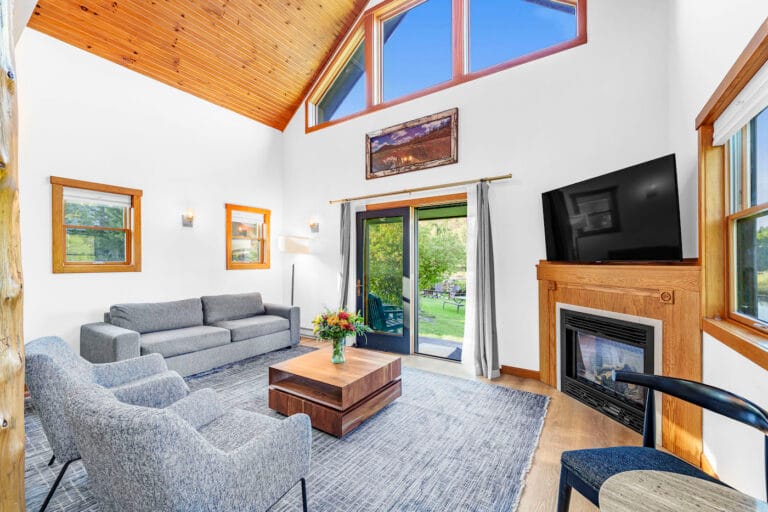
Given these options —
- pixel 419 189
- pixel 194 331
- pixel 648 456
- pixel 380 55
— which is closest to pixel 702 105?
pixel 648 456

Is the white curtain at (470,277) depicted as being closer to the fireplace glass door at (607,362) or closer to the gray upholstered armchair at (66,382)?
the fireplace glass door at (607,362)

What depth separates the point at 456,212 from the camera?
4344 millimetres

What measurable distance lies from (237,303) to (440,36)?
4.74 m

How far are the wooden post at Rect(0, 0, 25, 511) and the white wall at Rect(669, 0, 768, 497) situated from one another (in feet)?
8.72

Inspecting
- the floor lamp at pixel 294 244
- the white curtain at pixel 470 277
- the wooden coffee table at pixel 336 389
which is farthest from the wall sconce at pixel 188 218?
the white curtain at pixel 470 277

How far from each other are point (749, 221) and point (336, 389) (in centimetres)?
286

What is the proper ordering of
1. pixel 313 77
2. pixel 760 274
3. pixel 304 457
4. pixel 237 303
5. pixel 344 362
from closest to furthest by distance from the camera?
1. pixel 304 457
2. pixel 760 274
3. pixel 344 362
4. pixel 237 303
5. pixel 313 77

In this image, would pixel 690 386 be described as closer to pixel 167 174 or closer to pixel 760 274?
pixel 760 274

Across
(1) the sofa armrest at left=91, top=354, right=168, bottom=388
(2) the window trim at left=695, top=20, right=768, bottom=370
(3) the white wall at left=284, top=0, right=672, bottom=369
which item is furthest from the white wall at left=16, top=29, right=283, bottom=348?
(2) the window trim at left=695, top=20, right=768, bottom=370

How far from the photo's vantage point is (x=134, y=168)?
4.21 m

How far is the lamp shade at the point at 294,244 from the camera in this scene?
5.18 metres

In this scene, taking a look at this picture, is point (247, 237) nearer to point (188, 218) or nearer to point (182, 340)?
point (188, 218)

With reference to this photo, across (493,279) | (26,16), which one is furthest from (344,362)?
A: (26,16)

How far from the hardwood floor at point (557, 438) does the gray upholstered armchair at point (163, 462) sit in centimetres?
139
